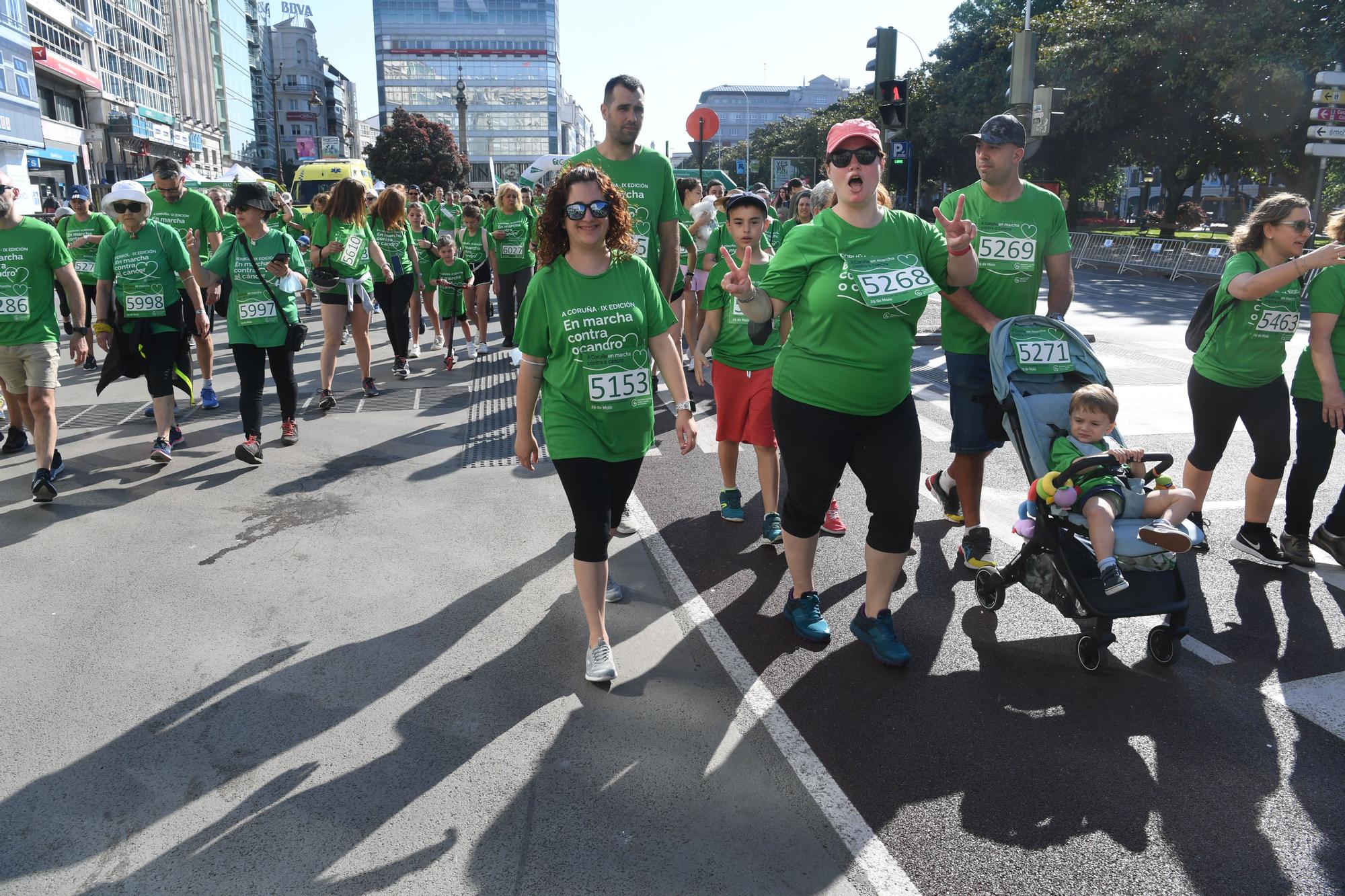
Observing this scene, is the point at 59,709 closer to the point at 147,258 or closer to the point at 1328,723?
the point at 147,258

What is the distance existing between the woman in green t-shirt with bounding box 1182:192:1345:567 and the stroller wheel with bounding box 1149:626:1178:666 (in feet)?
2.44

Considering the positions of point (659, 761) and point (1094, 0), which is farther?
point (1094, 0)

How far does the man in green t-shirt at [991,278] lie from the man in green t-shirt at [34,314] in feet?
17.9

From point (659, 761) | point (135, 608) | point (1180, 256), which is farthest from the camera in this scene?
point (1180, 256)

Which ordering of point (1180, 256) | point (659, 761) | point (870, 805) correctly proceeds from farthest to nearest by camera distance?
1. point (1180, 256)
2. point (659, 761)
3. point (870, 805)

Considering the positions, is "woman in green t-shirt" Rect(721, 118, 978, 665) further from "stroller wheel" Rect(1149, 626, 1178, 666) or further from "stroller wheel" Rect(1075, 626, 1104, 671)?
"stroller wheel" Rect(1149, 626, 1178, 666)

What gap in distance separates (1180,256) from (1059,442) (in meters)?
23.3

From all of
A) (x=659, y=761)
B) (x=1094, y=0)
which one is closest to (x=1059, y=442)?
(x=659, y=761)

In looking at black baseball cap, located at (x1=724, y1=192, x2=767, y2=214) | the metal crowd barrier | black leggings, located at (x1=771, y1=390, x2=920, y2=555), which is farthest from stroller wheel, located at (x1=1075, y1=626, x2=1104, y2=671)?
the metal crowd barrier

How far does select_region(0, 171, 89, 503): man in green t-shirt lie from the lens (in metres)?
5.98

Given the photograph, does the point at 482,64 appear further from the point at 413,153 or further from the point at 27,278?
the point at 27,278

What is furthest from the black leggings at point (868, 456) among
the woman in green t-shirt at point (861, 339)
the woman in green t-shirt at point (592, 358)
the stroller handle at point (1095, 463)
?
the stroller handle at point (1095, 463)

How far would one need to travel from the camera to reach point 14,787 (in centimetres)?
306

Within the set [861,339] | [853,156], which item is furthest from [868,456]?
[853,156]
